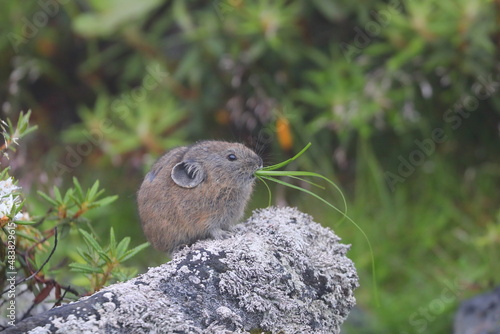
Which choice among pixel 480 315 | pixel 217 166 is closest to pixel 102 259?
pixel 217 166

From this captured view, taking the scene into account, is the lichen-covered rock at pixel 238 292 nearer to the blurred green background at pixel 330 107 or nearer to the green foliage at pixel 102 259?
the green foliage at pixel 102 259

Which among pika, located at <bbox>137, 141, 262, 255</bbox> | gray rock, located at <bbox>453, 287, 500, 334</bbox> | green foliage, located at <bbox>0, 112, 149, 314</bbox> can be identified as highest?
gray rock, located at <bbox>453, 287, 500, 334</bbox>

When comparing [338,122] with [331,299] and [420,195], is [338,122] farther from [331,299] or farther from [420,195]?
[331,299]

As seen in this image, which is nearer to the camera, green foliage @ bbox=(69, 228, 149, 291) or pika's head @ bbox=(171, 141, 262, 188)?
green foliage @ bbox=(69, 228, 149, 291)

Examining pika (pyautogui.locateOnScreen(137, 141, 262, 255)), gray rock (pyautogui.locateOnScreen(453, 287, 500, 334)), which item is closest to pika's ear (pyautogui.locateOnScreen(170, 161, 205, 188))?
pika (pyautogui.locateOnScreen(137, 141, 262, 255))

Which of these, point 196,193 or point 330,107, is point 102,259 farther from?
point 330,107

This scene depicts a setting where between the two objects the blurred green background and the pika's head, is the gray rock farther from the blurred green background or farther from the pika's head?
the pika's head

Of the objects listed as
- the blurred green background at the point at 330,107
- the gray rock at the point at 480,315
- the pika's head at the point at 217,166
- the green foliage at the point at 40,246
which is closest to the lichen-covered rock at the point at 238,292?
the pika's head at the point at 217,166

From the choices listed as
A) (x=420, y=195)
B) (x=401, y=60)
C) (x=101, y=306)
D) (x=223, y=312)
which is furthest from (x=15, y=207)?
(x=420, y=195)
